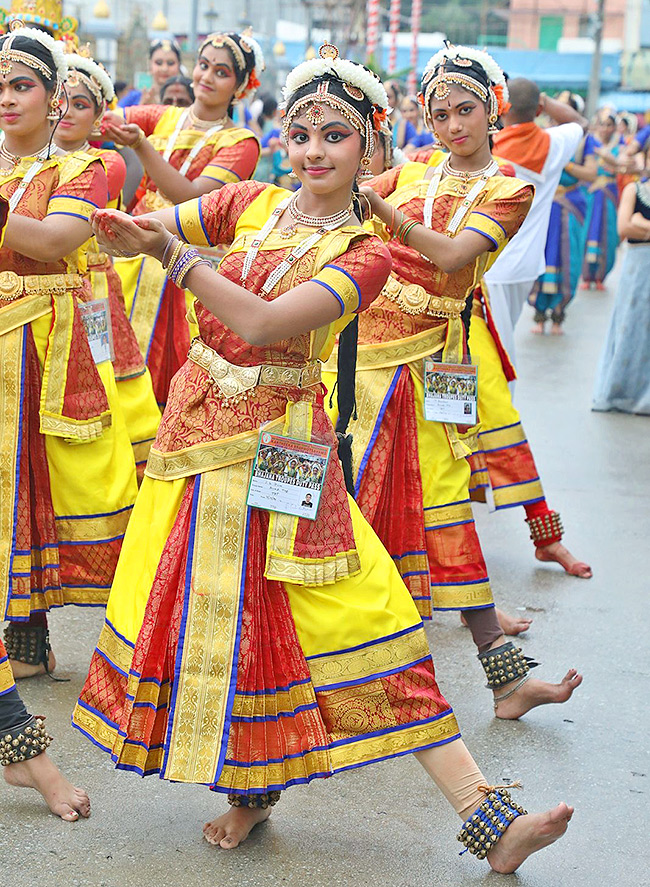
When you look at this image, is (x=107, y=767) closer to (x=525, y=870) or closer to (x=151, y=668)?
(x=151, y=668)

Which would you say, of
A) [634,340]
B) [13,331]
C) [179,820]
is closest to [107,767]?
[179,820]

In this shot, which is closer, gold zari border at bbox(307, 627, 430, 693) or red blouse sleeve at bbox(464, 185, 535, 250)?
gold zari border at bbox(307, 627, 430, 693)

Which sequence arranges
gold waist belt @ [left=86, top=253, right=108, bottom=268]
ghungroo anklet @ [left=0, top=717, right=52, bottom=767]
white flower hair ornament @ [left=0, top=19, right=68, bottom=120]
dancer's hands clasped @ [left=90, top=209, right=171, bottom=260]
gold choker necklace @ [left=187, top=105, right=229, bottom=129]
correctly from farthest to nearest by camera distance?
1. gold choker necklace @ [left=187, top=105, right=229, bottom=129]
2. gold waist belt @ [left=86, top=253, right=108, bottom=268]
3. white flower hair ornament @ [left=0, top=19, right=68, bottom=120]
4. ghungroo anklet @ [left=0, top=717, right=52, bottom=767]
5. dancer's hands clasped @ [left=90, top=209, right=171, bottom=260]

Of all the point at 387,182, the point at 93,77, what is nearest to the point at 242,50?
the point at 93,77

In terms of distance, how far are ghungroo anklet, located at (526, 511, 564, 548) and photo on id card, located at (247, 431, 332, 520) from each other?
255 centimetres

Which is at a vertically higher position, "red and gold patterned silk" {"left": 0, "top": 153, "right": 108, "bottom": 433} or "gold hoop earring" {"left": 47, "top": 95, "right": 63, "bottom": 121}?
"gold hoop earring" {"left": 47, "top": 95, "right": 63, "bottom": 121}

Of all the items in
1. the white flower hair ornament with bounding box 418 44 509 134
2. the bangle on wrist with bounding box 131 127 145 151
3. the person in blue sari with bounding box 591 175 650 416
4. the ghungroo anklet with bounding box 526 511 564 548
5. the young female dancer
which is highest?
the white flower hair ornament with bounding box 418 44 509 134

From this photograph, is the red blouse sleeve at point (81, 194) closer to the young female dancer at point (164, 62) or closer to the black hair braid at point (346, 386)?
the black hair braid at point (346, 386)

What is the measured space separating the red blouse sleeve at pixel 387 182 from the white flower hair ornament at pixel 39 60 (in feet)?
3.35

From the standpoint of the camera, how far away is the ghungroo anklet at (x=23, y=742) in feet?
9.58

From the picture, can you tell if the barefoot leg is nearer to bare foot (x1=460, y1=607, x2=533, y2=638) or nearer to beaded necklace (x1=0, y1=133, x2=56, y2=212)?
bare foot (x1=460, y1=607, x2=533, y2=638)

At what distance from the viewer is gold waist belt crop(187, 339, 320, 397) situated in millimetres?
2688

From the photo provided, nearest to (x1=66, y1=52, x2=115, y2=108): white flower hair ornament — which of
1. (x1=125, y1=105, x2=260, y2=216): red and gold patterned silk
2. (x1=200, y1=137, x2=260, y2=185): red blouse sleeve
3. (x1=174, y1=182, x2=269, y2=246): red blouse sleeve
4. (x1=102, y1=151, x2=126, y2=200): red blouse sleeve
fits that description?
(x1=102, y1=151, x2=126, y2=200): red blouse sleeve

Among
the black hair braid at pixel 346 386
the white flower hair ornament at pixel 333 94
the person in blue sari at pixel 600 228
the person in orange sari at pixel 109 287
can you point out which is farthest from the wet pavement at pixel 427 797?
the person in blue sari at pixel 600 228
